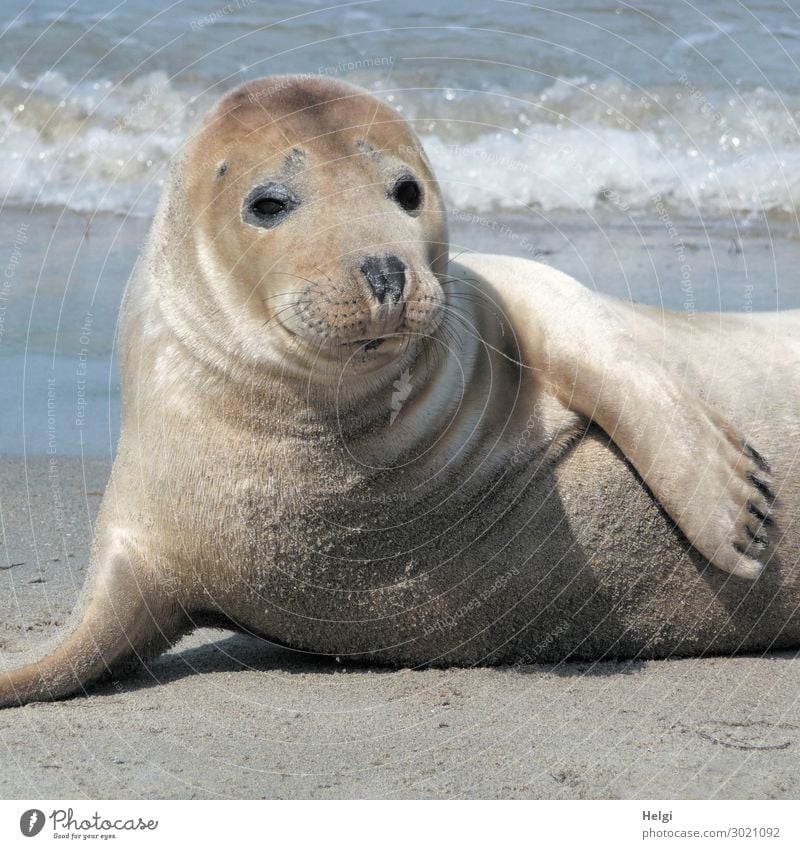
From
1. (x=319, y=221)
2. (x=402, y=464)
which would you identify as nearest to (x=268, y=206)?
(x=319, y=221)

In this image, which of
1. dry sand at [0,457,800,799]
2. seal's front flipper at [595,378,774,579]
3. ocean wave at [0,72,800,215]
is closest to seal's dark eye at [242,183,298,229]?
seal's front flipper at [595,378,774,579]

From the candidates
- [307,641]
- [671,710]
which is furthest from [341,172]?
[671,710]

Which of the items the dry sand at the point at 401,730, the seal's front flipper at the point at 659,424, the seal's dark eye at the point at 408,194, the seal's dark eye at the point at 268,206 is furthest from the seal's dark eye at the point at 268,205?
the dry sand at the point at 401,730

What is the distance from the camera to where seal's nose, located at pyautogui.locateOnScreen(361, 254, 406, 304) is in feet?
12.2

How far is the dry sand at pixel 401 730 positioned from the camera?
3.68 m

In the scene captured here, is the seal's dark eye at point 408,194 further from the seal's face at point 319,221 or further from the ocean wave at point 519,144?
the ocean wave at point 519,144

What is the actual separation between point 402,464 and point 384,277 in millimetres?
861

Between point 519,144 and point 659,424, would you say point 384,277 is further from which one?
point 519,144

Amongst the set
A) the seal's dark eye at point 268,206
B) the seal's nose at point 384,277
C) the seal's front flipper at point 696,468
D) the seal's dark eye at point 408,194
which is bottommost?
the seal's front flipper at point 696,468

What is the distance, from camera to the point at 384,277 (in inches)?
147

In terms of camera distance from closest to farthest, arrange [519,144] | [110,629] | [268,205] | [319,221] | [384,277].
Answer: [384,277] → [319,221] → [268,205] → [110,629] → [519,144]

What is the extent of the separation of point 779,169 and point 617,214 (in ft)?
6.33

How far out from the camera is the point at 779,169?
41.2ft

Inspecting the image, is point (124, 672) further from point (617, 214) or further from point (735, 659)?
point (617, 214)
